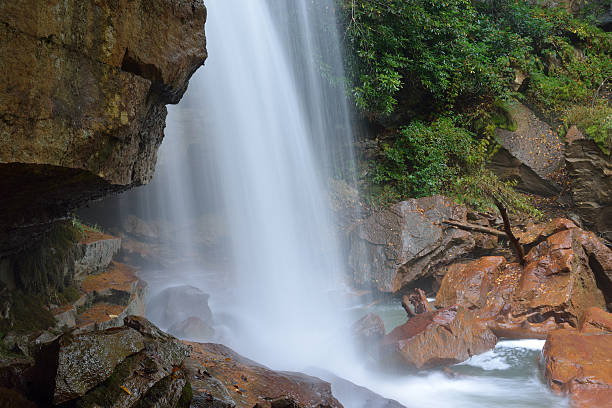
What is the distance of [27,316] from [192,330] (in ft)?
9.96

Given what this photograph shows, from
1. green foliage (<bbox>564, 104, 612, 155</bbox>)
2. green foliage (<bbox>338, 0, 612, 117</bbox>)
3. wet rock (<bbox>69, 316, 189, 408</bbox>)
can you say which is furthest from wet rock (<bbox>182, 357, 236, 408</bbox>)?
green foliage (<bbox>564, 104, 612, 155</bbox>)

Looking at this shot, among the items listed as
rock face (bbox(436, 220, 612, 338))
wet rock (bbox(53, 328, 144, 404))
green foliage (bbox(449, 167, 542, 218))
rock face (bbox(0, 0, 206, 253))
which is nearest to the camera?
rock face (bbox(0, 0, 206, 253))

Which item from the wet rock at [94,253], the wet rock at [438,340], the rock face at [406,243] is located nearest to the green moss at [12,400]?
the wet rock at [94,253]

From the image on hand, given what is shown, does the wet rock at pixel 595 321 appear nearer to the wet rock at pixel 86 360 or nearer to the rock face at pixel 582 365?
the rock face at pixel 582 365

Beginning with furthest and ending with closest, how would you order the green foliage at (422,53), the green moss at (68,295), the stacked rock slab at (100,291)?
the green foliage at (422,53), the green moss at (68,295), the stacked rock slab at (100,291)

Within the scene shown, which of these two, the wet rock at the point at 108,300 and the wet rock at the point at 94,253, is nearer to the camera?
Result: the wet rock at the point at 108,300

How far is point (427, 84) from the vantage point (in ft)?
37.8

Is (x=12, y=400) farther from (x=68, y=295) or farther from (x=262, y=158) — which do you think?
(x=262, y=158)

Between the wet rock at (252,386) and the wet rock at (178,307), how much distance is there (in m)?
3.09

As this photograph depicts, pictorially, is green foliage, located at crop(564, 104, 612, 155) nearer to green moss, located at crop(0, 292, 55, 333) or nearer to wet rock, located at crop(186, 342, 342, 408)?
wet rock, located at crop(186, 342, 342, 408)

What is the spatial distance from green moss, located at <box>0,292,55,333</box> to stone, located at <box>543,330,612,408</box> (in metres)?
5.50

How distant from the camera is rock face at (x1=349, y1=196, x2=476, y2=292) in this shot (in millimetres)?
8875

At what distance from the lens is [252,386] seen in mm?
3559

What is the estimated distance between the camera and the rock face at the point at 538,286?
255 inches
